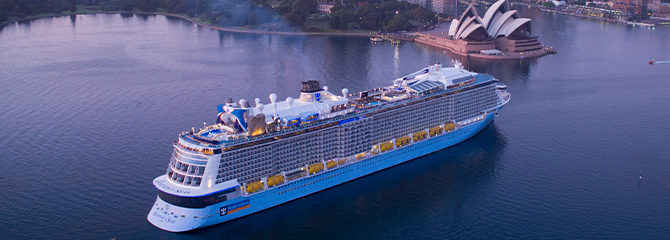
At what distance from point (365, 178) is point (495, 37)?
43020mm

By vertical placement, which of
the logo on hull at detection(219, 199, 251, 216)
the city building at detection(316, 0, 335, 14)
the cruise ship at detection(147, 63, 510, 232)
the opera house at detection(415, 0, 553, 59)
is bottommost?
the logo on hull at detection(219, 199, 251, 216)

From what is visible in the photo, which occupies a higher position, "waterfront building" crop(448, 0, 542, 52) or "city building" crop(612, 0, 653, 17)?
"city building" crop(612, 0, 653, 17)

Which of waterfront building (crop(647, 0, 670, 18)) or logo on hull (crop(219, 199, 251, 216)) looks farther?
waterfront building (crop(647, 0, 670, 18))

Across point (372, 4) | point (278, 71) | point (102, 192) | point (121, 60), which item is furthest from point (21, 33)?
point (102, 192)

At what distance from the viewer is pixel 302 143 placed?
27.3 metres

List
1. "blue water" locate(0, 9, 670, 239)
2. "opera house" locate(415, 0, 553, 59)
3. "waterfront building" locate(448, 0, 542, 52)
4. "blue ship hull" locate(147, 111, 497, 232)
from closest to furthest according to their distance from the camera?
"blue ship hull" locate(147, 111, 497, 232)
"blue water" locate(0, 9, 670, 239)
"opera house" locate(415, 0, 553, 59)
"waterfront building" locate(448, 0, 542, 52)

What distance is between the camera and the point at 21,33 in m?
74.5

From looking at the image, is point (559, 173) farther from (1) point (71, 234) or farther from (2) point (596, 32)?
(2) point (596, 32)

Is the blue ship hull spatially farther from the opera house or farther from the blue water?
the opera house

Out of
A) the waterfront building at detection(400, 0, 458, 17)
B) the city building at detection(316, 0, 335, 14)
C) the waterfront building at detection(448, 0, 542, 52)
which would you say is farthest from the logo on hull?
the waterfront building at detection(400, 0, 458, 17)

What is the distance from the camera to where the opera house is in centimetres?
6506

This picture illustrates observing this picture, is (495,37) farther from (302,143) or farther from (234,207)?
(234,207)

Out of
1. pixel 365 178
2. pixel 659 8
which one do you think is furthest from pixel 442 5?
pixel 365 178

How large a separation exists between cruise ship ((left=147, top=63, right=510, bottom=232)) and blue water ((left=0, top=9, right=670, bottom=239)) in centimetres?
79
